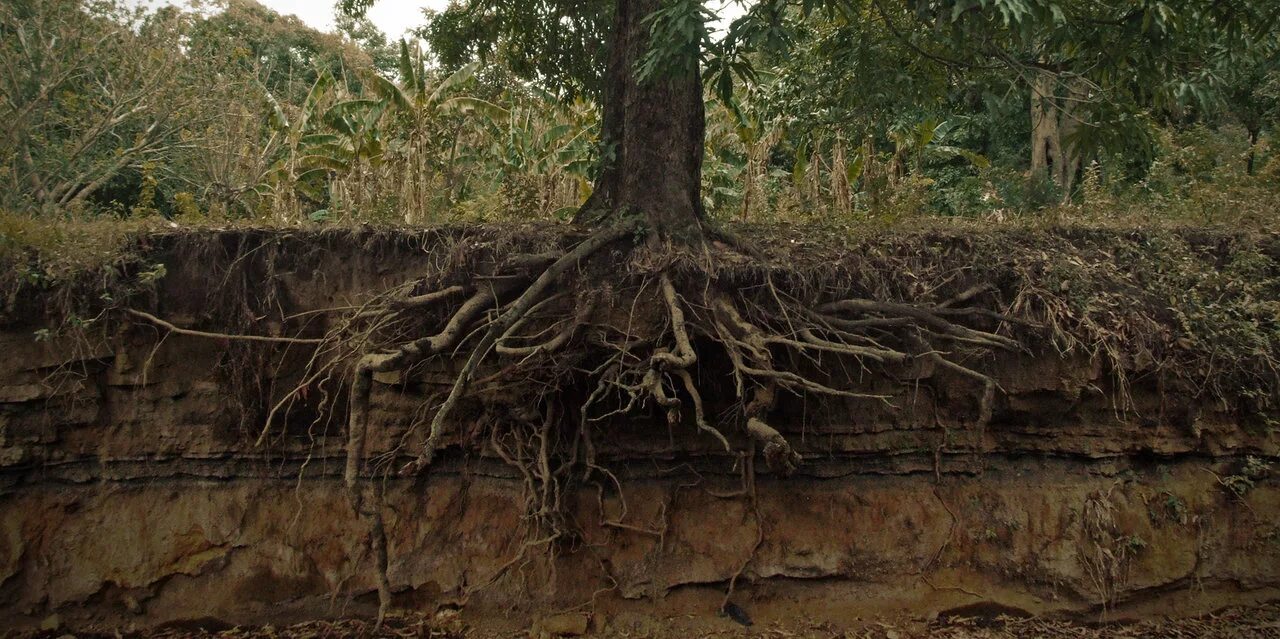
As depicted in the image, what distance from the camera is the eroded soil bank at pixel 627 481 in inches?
258

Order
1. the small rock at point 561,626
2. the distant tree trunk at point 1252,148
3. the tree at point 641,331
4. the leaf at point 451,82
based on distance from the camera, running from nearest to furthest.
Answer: the tree at point 641,331 → the small rock at point 561,626 → the distant tree trunk at point 1252,148 → the leaf at point 451,82

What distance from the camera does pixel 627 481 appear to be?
669 cm

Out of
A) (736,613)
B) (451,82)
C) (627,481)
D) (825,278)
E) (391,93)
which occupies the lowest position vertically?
(736,613)

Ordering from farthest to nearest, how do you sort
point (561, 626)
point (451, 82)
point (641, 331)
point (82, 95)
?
point (82, 95)
point (451, 82)
point (561, 626)
point (641, 331)

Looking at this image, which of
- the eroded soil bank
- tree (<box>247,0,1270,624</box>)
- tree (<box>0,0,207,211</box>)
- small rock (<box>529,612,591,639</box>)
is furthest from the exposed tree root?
tree (<box>0,0,207,211</box>)

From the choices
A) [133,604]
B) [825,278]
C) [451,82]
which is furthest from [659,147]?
[133,604]

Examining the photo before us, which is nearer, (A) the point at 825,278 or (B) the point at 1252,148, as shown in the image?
(A) the point at 825,278

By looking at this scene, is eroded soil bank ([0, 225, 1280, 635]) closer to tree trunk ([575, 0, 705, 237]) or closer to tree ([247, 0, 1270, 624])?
tree ([247, 0, 1270, 624])

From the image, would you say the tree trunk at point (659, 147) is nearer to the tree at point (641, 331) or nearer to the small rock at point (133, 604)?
the tree at point (641, 331)

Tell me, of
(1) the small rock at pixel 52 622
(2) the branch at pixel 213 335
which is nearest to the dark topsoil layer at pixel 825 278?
(2) the branch at pixel 213 335

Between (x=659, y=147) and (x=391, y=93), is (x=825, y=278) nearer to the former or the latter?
(x=659, y=147)

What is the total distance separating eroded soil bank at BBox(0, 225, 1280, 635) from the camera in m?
6.55

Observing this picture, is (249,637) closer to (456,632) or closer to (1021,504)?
(456,632)

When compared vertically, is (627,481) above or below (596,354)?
below
